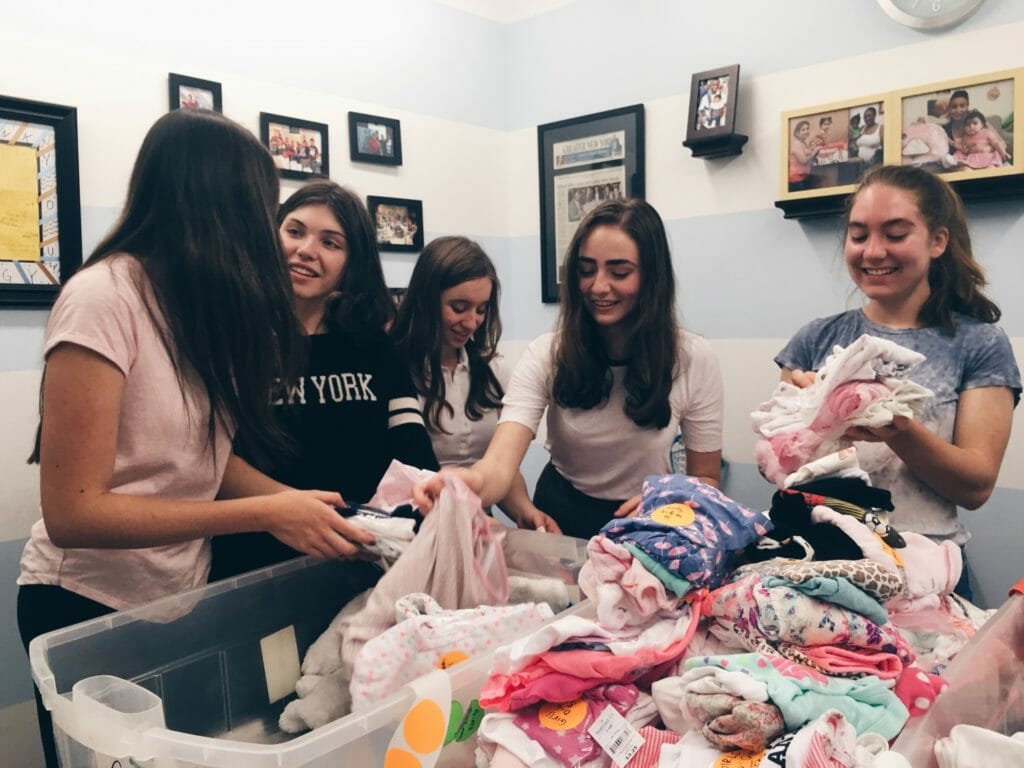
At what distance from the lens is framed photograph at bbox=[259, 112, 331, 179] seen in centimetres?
236

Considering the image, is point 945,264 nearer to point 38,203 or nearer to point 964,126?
point 964,126

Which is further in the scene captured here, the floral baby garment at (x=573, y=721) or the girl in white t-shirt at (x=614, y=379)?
the girl in white t-shirt at (x=614, y=379)

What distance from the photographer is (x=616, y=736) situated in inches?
31.2

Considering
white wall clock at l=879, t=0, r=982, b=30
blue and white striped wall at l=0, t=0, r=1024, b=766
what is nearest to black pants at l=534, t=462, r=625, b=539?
blue and white striped wall at l=0, t=0, r=1024, b=766

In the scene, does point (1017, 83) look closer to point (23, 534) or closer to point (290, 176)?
point (290, 176)

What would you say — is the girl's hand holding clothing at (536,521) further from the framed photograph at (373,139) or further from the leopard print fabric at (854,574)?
the framed photograph at (373,139)

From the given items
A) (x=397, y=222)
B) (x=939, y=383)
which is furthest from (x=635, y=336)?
(x=397, y=222)

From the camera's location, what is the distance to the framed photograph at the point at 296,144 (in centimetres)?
236

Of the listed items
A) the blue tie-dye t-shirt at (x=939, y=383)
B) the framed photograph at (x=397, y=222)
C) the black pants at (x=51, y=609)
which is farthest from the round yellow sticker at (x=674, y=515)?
the framed photograph at (x=397, y=222)

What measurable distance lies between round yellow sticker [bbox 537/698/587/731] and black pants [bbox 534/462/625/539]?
3.13ft

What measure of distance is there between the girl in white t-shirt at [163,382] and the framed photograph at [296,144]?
4.34 ft

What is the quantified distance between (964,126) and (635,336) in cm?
103

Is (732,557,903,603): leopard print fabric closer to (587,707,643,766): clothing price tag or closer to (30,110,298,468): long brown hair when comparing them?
(587,707,643,766): clothing price tag

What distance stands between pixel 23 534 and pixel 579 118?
2.10 meters
